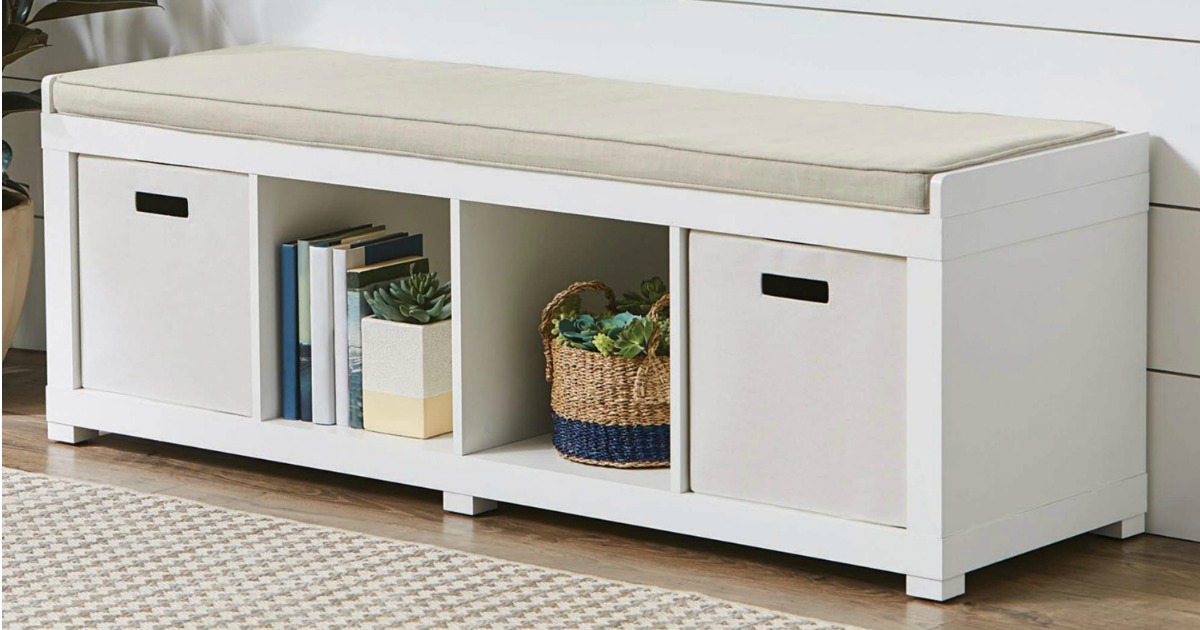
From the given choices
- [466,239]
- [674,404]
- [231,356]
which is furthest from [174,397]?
[674,404]

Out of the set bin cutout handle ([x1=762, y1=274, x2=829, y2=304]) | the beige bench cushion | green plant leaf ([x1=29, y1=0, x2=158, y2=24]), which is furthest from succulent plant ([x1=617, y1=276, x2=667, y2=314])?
green plant leaf ([x1=29, y1=0, x2=158, y2=24])

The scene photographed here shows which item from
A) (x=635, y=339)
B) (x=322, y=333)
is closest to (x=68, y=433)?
(x=322, y=333)

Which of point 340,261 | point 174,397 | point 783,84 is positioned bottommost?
point 174,397

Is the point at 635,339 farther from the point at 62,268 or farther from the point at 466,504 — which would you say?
the point at 62,268

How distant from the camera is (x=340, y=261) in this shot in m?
2.49

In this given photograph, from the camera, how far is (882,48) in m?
2.44

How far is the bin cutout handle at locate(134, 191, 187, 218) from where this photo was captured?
2.58m

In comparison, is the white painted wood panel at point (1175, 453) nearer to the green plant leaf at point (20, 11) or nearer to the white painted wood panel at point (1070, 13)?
the white painted wood panel at point (1070, 13)

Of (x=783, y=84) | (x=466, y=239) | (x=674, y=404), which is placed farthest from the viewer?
(x=783, y=84)

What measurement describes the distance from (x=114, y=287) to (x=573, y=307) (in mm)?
665

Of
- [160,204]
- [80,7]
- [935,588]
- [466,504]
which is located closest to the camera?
[935,588]

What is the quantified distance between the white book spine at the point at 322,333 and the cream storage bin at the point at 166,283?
9 cm

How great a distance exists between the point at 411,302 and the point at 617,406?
323mm

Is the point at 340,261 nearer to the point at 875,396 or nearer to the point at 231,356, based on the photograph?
the point at 231,356
